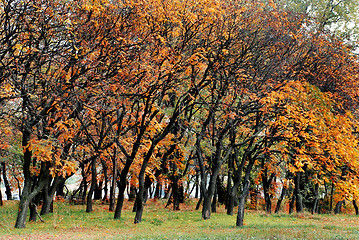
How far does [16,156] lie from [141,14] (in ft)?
56.1

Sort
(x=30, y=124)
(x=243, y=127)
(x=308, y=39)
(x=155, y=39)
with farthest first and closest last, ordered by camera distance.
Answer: (x=243, y=127) < (x=308, y=39) < (x=155, y=39) < (x=30, y=124)

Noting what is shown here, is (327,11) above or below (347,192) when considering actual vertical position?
above

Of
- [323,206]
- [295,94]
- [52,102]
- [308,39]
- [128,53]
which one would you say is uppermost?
[308,39]

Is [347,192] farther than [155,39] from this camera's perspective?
No

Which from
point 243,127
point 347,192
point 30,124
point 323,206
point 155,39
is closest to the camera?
point 347,192

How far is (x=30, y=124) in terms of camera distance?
13.5m

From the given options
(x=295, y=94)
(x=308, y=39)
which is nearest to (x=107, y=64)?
(x=295, y=94)

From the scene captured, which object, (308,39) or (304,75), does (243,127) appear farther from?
(308,39)

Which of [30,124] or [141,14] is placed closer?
[30,124]

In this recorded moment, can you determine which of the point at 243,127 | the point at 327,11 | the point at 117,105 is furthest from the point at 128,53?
the point at 327,11

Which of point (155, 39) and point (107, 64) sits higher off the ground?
point (155, 39)

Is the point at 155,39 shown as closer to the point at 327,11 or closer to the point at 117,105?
the point at 117,105

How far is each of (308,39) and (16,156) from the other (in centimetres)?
2292

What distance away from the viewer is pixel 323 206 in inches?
1407
